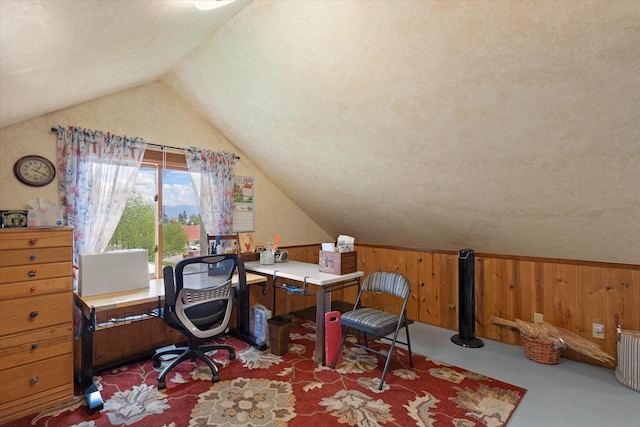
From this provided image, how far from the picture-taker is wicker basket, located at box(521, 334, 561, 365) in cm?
275

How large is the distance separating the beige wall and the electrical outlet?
3.05m

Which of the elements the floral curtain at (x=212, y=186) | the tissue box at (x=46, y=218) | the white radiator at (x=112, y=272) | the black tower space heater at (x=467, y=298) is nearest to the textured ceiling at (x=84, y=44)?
the tissue box at (x=46, y=218)

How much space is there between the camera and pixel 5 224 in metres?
2.08

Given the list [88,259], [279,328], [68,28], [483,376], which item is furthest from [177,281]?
[483,376]

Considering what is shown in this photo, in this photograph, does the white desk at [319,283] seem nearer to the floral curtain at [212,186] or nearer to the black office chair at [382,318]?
the black office chair at [382,318]

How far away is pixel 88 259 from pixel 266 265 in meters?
1.52

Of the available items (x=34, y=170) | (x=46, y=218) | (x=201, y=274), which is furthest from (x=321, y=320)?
(x=34, y=170)

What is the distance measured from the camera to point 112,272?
2.51m

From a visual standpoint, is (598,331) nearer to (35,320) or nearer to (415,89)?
(415,89)

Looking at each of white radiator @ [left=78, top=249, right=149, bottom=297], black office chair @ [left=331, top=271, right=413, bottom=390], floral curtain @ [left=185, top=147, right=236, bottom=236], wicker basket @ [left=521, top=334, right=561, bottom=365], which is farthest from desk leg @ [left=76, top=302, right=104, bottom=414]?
wicker basket @ [left=521, top=334, right=561, bottom=365]

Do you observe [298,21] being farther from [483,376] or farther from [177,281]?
[483,376]

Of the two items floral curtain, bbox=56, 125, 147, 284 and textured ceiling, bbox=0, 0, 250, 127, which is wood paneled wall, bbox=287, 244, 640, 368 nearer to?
floral curtain, bbox=56, 125, 147, 284

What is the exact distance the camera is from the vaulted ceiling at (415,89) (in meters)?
1.52

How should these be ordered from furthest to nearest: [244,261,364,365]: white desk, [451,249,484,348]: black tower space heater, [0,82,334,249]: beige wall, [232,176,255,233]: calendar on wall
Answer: [232,176,255,233]: calendar on wall, [451,249,484,348]: black tower space heater, [244,261,364,365]: white desk, [0,82,334,249]: beige wall
